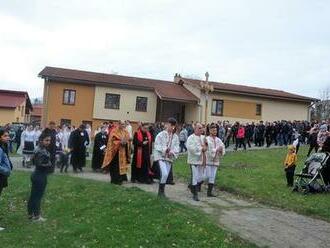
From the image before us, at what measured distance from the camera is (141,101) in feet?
173

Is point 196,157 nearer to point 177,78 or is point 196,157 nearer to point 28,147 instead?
point 28,147

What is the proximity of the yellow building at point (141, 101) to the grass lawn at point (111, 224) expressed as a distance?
36188 millimetres

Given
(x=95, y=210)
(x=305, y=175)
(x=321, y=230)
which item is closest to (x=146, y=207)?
(x=95, y=210)

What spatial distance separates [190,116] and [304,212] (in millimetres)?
39776

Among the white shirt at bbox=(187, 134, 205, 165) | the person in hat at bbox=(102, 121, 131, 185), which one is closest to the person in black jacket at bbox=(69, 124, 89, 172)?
the person in hat at bbox=(102, 121, 131, 185)

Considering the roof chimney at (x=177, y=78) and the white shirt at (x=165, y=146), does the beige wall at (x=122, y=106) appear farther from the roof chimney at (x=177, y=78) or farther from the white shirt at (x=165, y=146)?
the white shirt at (x=165, y=146)

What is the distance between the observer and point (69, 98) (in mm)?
51125

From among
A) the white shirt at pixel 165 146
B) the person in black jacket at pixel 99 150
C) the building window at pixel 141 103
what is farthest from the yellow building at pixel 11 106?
the white shirt at pixel 165 146

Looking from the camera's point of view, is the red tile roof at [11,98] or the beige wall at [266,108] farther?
the red tile roof at [11,98]

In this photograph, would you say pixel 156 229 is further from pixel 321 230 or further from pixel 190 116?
pixel 190 116

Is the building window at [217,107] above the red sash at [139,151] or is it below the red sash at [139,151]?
above

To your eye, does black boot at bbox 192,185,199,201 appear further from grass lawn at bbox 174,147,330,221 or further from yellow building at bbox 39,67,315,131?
yellow building at bbox 39,67,315,131

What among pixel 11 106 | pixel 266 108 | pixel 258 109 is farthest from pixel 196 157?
pixel 11 106

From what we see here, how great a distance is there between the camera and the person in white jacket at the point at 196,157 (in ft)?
48.8
